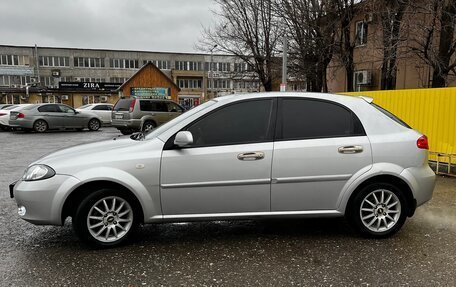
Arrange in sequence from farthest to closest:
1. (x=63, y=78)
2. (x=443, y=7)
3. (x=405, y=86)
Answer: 1. (x=63, y=78)
2. (x=405, y=86)
3. (x=443, y=7)

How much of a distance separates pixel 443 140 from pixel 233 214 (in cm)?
591

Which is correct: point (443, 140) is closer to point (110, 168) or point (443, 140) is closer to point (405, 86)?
point (110, 168)

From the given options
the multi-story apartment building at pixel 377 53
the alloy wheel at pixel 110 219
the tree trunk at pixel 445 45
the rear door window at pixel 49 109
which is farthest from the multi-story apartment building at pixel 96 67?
the alloy wheel at pixel 110 219

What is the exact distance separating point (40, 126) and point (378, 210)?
1777 centimetres

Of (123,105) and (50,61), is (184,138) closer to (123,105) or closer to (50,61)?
(123,105)

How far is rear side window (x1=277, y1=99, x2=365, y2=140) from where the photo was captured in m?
4.17

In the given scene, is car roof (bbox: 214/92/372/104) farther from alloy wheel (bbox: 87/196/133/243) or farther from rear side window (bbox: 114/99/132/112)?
rear side window (bbox: 114/99/132/112)

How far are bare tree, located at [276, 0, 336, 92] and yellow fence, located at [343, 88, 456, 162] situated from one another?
8.08 meters

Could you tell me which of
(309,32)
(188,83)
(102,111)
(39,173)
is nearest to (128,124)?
(102,111)

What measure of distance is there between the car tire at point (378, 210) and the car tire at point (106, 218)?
241cm

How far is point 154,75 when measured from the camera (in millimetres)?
29844

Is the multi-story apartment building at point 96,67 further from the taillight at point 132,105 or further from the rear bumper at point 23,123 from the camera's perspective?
the taillight at point 132,105

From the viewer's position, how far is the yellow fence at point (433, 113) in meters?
7.71

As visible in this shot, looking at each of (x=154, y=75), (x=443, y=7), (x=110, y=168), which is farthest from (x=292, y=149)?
(x=154, y=75)
